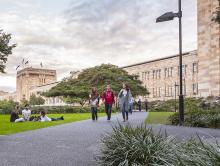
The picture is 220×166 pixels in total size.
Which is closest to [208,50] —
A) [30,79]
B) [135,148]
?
[135,148]

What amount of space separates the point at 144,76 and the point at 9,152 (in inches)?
3261

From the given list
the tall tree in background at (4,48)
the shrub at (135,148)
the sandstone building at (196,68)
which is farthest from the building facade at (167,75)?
the shrub at (135,148)

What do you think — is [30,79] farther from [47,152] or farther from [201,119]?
[47,152]

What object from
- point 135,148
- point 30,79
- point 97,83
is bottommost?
point 135,148

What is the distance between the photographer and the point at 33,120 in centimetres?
2366

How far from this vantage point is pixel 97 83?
202 feet

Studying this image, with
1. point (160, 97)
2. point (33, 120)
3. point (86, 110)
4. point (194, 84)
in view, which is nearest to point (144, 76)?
point (160, 97)

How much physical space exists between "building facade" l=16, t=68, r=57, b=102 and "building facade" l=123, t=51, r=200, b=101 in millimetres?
78743

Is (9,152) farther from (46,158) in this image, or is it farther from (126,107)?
(126,107)

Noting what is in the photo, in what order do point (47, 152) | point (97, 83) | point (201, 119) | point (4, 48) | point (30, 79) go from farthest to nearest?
1. point (30, 79)
2. point (97, 83)
3. point (4, 48)
4. point (201, 119)
5. point (47, 152)

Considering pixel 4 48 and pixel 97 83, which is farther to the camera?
pixel 97 83

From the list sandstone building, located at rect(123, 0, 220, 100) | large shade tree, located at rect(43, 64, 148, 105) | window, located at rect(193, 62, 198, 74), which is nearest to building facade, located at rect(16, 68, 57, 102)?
sandstone building, located at rect(123, 0, 220, 100)

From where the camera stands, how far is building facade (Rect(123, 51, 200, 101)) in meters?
76.9

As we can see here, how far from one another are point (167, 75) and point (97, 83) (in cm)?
2744
